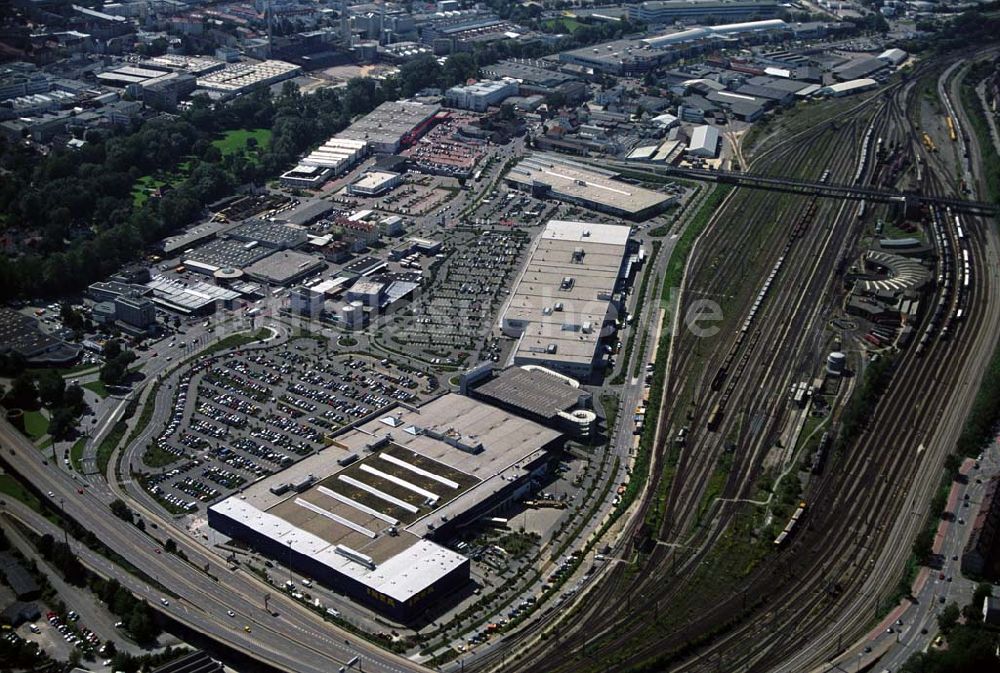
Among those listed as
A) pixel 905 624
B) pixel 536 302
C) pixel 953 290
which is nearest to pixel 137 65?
pixel 536 302

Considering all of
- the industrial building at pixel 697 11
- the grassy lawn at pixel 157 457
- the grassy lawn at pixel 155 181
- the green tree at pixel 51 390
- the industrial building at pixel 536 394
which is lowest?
the grassy lawn at pixel 157 457

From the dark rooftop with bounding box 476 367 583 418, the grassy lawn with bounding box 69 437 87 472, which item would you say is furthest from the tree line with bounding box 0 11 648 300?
the dark rooftop with bounding box 476 367 583 418

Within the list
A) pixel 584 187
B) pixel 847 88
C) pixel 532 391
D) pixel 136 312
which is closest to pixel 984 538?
pixel 532 391

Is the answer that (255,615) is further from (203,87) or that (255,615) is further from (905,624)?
(203,87)

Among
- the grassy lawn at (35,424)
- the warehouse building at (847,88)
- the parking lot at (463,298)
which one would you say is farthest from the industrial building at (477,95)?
the grassy lawn at (35,424)

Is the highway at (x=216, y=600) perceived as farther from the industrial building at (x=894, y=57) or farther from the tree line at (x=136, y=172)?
the industrial building at (x=894, y=57)

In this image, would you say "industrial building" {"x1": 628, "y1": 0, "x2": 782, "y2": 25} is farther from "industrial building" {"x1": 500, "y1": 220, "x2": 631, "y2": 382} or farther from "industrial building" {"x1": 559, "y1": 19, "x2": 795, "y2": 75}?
"industrial building" {"x1": 500, "y1": 220, "x2": 631, "y2": 382}

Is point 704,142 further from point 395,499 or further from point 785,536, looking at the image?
point 395,499
